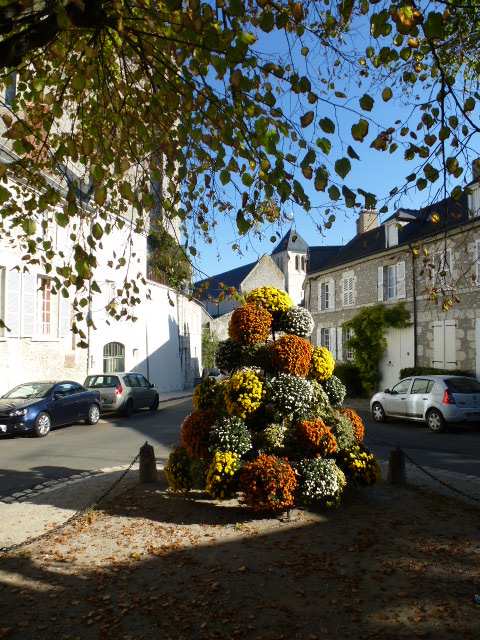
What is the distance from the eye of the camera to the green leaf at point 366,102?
3.91m

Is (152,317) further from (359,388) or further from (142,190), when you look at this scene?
(142,190)

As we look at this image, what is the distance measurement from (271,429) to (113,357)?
20774 millimetres

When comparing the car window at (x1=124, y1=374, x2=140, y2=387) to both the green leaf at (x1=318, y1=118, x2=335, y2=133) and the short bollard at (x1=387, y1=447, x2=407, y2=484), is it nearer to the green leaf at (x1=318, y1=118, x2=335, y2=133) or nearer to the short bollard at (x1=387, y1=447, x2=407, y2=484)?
the short bollard at (x1=387, y1=447, x2=407, y2=484)

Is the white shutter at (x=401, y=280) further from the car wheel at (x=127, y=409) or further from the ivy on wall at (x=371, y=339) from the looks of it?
the car wheel at (x=127, y=409)

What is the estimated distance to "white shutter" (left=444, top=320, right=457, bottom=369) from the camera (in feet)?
63.5

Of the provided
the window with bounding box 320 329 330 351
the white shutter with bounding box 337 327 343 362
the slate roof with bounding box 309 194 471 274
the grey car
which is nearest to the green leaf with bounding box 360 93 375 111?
the grey car

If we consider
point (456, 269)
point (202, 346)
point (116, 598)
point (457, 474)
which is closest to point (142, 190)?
point (116, 598)

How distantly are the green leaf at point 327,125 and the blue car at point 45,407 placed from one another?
11088 millimetres

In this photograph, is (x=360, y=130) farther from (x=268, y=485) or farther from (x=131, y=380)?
(x=131, y=380)

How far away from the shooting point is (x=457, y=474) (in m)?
8.34

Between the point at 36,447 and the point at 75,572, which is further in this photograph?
the point at 36,447

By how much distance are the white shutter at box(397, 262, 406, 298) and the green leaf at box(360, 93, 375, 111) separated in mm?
19105

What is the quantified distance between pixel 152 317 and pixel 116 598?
1063 inches

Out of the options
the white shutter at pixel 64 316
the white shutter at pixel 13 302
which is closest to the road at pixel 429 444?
the white shutter at pixel 13 302
